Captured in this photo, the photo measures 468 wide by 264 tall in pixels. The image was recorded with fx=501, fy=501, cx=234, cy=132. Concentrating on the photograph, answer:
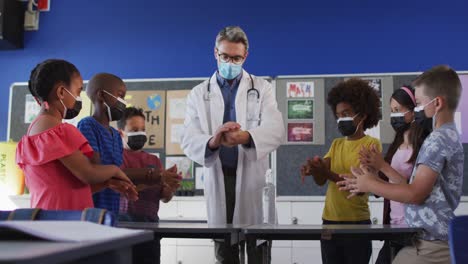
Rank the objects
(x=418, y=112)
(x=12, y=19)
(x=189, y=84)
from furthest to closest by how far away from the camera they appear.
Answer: (x=12, y=19)
(x=189, y=84)
(x=418, y=112)

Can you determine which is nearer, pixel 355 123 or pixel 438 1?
pixel 355 123

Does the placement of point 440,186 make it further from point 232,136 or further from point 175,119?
point 175,119

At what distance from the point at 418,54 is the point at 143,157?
2.80 metres

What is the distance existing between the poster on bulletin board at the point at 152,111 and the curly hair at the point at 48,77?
259 cm

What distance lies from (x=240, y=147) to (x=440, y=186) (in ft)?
3.01

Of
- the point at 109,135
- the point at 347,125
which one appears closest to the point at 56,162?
the point at 109,135

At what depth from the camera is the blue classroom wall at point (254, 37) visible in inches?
170

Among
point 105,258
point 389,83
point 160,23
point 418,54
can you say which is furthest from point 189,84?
point 105,258

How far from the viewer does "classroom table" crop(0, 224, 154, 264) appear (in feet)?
1.82

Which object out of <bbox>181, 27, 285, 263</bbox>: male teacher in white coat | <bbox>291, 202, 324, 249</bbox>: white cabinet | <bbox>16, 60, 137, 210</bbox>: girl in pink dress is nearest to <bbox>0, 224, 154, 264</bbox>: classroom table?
<bbox>16, 60, 137, 210</bbox>: girl in pink dress

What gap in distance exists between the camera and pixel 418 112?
→ 6.54 ft

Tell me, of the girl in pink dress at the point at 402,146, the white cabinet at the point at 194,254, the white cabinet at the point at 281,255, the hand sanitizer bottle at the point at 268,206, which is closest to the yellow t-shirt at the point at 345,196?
the girl in pink dress at the point at 402,146

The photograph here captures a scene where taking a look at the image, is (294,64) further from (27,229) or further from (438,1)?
(27,229)

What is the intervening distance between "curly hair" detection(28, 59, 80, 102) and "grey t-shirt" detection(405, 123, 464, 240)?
4.31 ft
